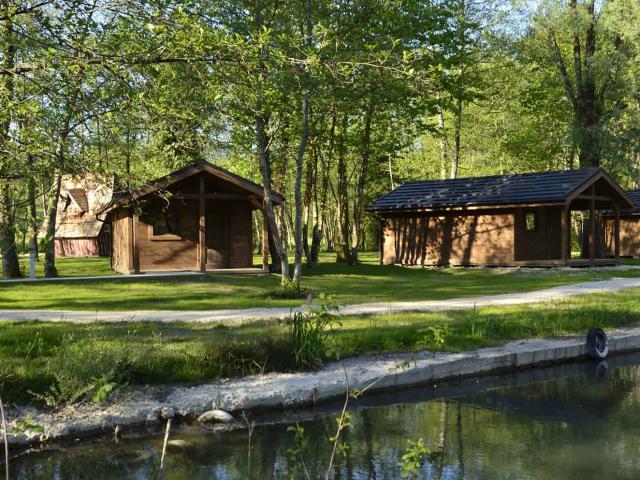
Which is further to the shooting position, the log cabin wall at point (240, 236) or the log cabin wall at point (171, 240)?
the log cabin wall at point (240, 236)

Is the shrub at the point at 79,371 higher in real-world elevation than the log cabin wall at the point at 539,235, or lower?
lower

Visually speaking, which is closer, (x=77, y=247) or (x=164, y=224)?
(x=164, y=224)

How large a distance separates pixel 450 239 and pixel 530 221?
3.59 meters

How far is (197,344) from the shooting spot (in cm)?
1011

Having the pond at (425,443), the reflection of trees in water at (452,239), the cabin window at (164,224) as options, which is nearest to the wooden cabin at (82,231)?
the cabin window at (164,224)

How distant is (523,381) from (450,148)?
4078 centimetres

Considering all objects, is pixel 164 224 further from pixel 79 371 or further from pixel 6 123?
pixel 79 371

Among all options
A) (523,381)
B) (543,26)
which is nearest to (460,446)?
(523,381)

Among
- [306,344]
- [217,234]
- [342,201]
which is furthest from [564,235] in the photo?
[306,344]

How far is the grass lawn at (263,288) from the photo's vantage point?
55.6ft

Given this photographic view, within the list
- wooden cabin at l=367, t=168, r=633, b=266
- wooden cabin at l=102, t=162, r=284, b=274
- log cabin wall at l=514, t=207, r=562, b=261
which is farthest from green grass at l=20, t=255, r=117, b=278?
log cabin wall at l=514, t=207, r=562, b=261

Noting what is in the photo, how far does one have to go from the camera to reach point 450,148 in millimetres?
50562

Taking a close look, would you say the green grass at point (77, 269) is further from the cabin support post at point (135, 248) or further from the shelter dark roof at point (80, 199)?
the shelter dark roof at point (80, 199)

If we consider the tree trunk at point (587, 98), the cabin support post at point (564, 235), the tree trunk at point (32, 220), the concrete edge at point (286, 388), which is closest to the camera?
the tree trunk at point (32, 220)
